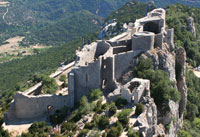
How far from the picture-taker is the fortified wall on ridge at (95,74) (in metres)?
37.3

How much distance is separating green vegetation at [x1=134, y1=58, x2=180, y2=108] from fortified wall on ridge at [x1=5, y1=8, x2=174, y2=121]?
157 cm

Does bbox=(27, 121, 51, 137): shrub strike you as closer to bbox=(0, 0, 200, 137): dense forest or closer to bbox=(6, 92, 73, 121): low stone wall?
bbox=(0, 0, 200, 137): dense forest

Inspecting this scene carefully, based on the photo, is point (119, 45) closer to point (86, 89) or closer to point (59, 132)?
point (86, 89)

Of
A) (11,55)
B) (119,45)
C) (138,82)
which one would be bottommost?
(11,55)

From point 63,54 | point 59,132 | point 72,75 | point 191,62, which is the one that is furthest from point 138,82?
point 63,54

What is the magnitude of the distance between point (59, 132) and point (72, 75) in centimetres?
651

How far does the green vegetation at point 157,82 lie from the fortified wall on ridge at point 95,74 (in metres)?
1.57

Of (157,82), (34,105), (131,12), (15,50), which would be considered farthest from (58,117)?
(15,50)

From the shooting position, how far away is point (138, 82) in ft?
121

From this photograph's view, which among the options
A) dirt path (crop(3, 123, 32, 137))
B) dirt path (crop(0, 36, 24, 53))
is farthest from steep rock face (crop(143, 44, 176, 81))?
dirt path (crop(0, 36, 24, 53))

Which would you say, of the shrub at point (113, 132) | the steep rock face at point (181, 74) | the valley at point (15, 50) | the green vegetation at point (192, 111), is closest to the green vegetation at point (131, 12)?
the green vegetation at point (192, 111)

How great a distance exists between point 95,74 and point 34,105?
820cm

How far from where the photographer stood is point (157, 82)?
1529 inches

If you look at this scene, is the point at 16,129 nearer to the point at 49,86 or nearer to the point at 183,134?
the point at 49,86
